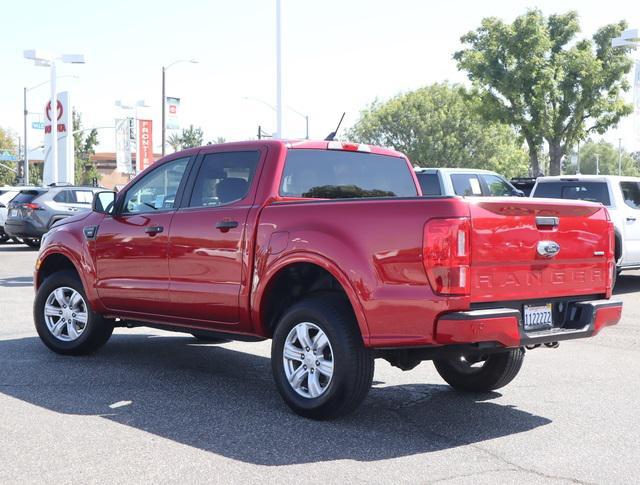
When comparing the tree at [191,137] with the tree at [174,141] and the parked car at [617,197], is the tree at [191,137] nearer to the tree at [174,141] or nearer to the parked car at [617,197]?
the tree at [174,141]

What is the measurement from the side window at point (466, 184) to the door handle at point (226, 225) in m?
10.2

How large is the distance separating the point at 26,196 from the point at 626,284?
15.3m

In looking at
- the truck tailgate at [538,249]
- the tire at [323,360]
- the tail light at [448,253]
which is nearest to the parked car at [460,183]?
the truck tailgate at [538,249]

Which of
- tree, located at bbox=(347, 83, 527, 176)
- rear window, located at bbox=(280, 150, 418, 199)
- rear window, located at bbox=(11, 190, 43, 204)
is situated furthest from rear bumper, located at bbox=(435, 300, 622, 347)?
tree, located at bbox=(347, 83, 527, 176)

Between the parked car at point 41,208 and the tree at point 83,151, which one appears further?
the tree at point 83,151

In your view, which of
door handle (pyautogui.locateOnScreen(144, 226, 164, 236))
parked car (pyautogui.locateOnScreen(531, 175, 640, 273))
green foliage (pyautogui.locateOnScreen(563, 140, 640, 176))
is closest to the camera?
door handle (pyautogui.locateOnScreen(144, 226, 164, 236))

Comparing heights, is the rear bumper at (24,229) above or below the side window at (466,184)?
below

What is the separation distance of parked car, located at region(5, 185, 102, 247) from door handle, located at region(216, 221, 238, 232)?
16828 mm

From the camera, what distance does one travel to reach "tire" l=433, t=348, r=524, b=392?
6.38 metres

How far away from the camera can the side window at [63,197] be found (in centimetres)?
2336

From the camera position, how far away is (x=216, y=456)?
193 inches

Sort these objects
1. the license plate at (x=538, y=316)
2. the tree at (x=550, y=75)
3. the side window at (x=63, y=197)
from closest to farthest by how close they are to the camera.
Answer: the license plate at (x=538, y=316)
the side window at (x=63, y=197)
the tree at (x=550, y=75)

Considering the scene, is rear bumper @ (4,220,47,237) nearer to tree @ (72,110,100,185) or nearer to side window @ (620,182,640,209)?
side window @ (620,182,640,209)

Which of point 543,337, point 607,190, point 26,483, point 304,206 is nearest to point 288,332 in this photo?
point 304,206
